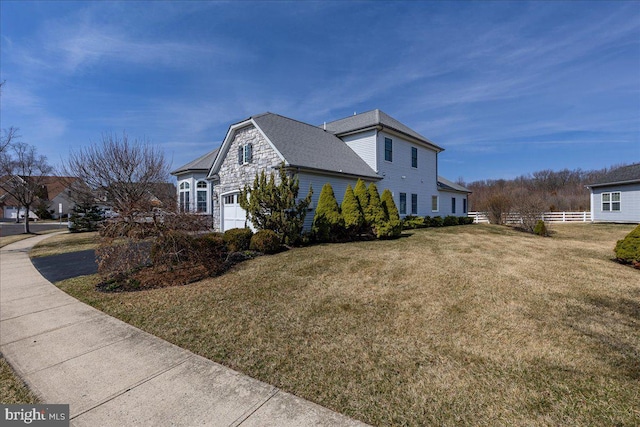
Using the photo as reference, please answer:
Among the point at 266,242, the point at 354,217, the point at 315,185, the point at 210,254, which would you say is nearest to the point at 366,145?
the point at 315,185

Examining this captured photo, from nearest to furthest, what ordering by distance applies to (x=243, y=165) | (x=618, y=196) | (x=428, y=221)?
(x=243, y=165), (x=428, y=221), (x=618, y=196)

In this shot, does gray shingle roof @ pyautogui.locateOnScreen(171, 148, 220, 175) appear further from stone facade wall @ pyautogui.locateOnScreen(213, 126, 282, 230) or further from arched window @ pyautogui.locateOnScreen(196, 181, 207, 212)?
stone facade wall @ pyautogui.locateOnScreen(213, 126, 282, 230)

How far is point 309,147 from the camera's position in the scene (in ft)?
49.6

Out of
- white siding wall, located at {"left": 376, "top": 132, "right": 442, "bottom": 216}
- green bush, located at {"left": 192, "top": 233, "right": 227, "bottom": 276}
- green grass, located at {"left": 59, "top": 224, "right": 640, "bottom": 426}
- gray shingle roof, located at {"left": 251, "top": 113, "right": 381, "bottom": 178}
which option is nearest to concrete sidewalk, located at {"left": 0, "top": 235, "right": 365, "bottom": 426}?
green grass, located at {"left": 59, "top": 224, "right": 640, "bottom": 426}

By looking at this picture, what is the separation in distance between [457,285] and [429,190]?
17.1 metres

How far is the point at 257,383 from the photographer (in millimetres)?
3098

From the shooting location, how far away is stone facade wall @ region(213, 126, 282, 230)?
534 inches

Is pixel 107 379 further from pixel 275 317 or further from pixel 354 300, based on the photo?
pixel 354 300

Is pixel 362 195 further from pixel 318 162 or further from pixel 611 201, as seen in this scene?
pixel 611 201

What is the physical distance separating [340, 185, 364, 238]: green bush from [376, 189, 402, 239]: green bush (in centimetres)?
97

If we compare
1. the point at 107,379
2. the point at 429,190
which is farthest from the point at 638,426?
the point at 429,190

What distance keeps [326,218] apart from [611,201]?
24766mm

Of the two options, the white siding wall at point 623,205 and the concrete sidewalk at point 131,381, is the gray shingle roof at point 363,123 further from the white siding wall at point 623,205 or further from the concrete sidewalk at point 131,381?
the concrete sidewalk at point 131,381

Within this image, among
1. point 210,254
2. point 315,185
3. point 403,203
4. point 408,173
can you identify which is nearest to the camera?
point 210,254
